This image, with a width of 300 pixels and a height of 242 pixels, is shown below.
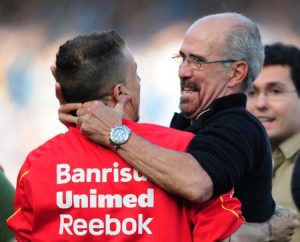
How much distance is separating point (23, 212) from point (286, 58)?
7.57 feet

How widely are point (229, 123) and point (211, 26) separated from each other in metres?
0.55

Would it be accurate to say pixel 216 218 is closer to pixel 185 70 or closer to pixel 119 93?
pixel 119 93

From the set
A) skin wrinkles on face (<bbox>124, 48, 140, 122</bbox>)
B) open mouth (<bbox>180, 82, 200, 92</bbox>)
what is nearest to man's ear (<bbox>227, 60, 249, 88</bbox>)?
open mouth (<bbox>180, 82, 200, 92</bbox>)

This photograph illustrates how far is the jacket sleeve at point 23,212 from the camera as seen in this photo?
2604mm

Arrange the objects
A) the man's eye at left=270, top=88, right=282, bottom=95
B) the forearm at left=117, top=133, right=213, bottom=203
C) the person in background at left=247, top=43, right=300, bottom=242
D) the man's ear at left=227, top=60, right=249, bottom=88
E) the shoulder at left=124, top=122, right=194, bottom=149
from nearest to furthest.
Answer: the forearm at left=117, top=133, right=213, bottom=203
the shoulder at left=124, top=122, right=194, bottom=149
the man's ear at left=227, top=60, right=249, bottom=88
the person in background at left=247, top=43, right=300, bottom=242
the man's eye at left=270, top=88, right=282, bottom=95

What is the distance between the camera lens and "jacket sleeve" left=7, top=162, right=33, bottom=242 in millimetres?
2604

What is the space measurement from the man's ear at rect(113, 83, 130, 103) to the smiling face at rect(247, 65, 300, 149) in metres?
1.92

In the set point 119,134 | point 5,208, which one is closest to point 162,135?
point 119,134

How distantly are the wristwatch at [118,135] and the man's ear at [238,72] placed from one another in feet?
2.00

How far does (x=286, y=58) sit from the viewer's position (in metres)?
4.56

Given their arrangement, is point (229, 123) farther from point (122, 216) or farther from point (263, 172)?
point (122, 216)

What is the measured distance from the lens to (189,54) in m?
3.06

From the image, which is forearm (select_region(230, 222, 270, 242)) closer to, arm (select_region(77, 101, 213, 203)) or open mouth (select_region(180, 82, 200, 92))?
arm (select_region(77, 101, 213, 203))

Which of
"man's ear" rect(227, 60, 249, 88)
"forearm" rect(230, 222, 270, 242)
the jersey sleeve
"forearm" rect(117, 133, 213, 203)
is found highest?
"man's ear" rect(227, 60, 249, 88)
